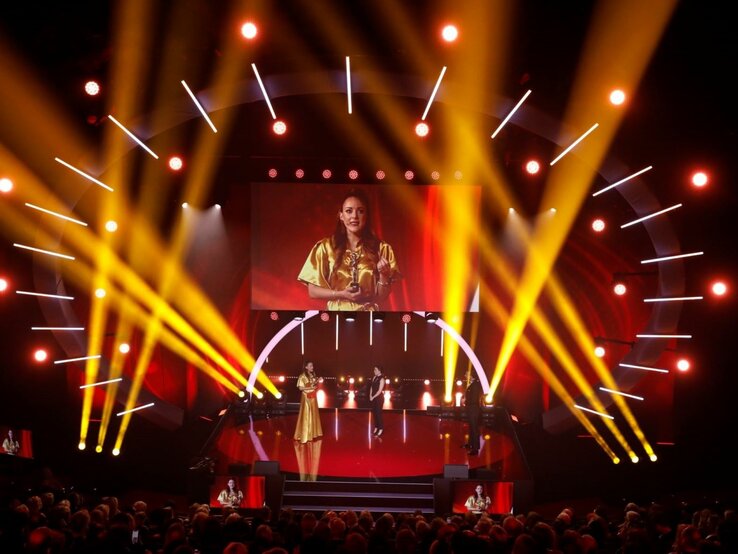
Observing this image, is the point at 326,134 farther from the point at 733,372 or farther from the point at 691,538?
the point at 691,538

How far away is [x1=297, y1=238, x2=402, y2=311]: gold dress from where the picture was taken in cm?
1436

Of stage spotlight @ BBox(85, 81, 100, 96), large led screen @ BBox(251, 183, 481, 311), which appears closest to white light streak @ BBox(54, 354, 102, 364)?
stage spotlight @ BBox(85, 81, 100, 96)

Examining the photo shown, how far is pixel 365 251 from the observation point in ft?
47.3

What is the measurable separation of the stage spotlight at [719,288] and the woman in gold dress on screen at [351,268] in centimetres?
563

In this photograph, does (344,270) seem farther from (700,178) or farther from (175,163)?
(700,178)

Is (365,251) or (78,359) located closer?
(78,359)

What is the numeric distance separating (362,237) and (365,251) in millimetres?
256

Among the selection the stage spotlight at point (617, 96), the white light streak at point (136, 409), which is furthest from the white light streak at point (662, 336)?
the white light streak at point (136, 409)

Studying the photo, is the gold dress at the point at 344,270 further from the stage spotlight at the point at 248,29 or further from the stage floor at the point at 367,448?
the stage spotlight at the point at 248,29

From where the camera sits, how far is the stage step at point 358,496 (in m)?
10.6

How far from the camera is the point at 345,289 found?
14.4 meters

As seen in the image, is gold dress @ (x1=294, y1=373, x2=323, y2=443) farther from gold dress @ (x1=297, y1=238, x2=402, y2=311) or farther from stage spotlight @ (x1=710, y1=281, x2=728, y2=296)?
stage spotlight @ (x1=710, y1=281, x2=728, y2=296)

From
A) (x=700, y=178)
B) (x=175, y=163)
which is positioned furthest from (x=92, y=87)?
(x=700, y=178)

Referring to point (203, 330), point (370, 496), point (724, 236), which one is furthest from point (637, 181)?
point (203, 330)
